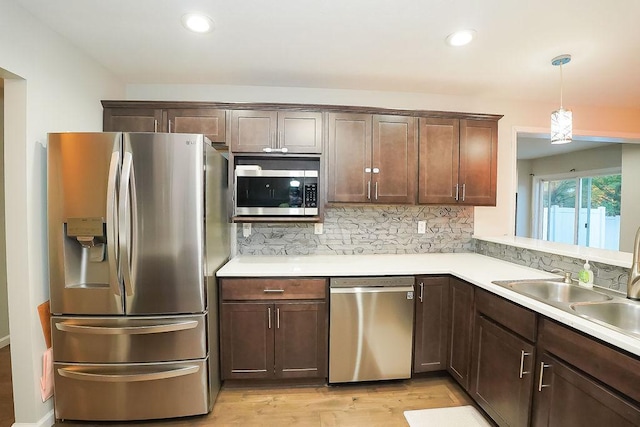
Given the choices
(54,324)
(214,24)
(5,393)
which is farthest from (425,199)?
(5,393)

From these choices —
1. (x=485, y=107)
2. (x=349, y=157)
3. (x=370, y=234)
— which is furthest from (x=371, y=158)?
(x=485, y=107)

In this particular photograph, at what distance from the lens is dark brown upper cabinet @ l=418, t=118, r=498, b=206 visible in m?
2.52

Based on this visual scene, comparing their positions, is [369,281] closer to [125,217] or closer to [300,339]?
[300,339]

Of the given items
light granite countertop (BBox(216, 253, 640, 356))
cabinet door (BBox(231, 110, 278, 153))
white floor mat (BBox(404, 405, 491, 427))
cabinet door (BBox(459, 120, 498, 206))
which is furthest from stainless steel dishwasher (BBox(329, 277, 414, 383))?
cabinet door (BBox(231, 110, 278, 153))

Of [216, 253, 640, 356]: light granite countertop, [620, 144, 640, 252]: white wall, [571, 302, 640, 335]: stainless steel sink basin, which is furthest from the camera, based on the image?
[620, 144, 640, 252]: white wall

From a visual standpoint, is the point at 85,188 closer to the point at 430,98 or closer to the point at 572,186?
the point at 430,98

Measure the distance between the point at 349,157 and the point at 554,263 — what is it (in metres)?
1.74

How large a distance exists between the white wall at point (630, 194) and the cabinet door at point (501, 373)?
12.7 ft

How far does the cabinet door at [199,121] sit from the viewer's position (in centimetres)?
233

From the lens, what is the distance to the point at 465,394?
212 centimetres

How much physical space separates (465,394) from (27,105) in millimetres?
3529

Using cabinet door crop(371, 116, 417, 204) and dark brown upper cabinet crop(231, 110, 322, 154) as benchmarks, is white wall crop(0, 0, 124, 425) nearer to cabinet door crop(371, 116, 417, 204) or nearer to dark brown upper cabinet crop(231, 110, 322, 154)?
dark brown upper cabinet crop(231, 110, 322, 154)

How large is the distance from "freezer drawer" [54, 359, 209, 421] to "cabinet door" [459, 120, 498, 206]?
269cm

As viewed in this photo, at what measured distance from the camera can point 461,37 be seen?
1852 mm
